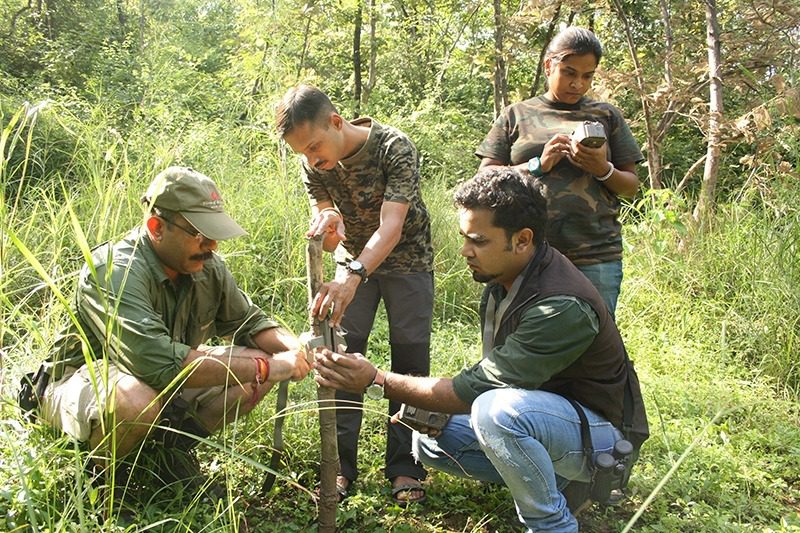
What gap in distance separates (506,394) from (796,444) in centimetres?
211

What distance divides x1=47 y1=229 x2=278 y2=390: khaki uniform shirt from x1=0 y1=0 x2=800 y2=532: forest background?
203 mm

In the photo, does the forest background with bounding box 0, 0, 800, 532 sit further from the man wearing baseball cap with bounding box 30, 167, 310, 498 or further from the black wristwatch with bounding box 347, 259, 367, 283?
the black wristwatch with bounding box 347, 259, 367, 283

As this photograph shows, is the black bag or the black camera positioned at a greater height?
the black bag

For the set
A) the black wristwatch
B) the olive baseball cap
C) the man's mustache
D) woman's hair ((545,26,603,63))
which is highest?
woman's hair ((545,26,603,63))

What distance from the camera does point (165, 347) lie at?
7.81 ft

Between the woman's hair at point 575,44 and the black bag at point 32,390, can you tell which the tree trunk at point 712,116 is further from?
the black bag at point 32,390

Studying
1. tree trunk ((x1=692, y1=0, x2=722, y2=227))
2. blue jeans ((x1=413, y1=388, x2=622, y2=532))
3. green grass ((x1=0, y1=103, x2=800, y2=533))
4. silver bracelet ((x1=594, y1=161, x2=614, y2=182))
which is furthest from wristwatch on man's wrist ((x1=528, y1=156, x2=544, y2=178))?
tree trunk ((x1=692, y1=0, x2=722, y2=227))

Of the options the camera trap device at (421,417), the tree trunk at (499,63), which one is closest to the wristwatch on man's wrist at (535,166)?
the camera trap device at (421,417)

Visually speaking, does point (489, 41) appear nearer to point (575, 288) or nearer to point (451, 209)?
point (451, 209)

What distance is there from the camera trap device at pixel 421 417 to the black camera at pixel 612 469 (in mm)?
627

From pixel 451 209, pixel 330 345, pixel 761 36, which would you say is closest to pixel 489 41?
pixel 451 209

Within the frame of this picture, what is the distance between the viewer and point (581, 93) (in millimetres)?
3018

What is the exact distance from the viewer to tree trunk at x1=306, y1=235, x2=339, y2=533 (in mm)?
2473

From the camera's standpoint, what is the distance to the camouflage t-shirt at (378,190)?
289 centimetres
